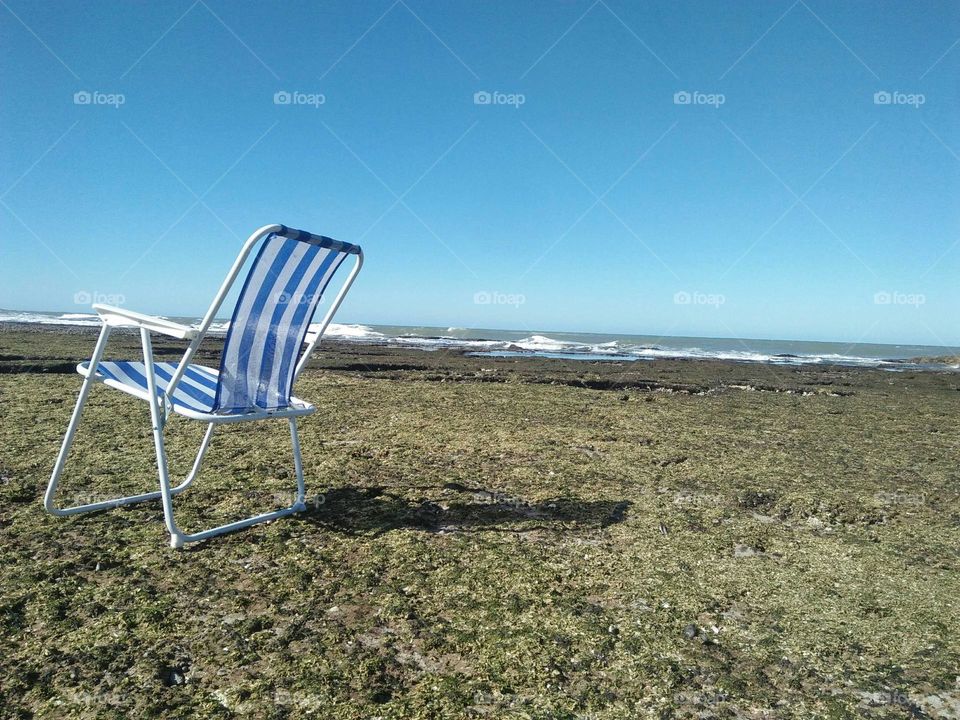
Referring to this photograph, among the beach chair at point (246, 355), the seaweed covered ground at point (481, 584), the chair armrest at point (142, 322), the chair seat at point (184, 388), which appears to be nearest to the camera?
the seaweed covered ground at point (481, 584)

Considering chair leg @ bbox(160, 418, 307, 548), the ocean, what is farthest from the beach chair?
the ocean

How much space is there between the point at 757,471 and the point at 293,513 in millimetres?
3827

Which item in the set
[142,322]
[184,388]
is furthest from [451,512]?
[142,322]

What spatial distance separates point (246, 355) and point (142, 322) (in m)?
0.53

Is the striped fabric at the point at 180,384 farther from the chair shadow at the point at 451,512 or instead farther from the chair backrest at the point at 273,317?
the chair shadow at the point at 451,512

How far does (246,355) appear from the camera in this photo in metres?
3.24

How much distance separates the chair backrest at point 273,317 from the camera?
3068mm

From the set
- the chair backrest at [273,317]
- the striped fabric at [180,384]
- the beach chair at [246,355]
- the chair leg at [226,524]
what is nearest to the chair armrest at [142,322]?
the beach chair at [246,355]

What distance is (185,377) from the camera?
3770 mm

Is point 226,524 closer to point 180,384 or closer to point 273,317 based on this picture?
point 180,384

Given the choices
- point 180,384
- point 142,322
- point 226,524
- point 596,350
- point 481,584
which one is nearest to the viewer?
point 481,584

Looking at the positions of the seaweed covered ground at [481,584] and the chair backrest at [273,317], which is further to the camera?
the chair backrest at [273,317]

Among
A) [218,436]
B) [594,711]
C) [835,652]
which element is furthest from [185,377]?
[835,652]

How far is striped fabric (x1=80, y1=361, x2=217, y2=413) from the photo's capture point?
126 inches
